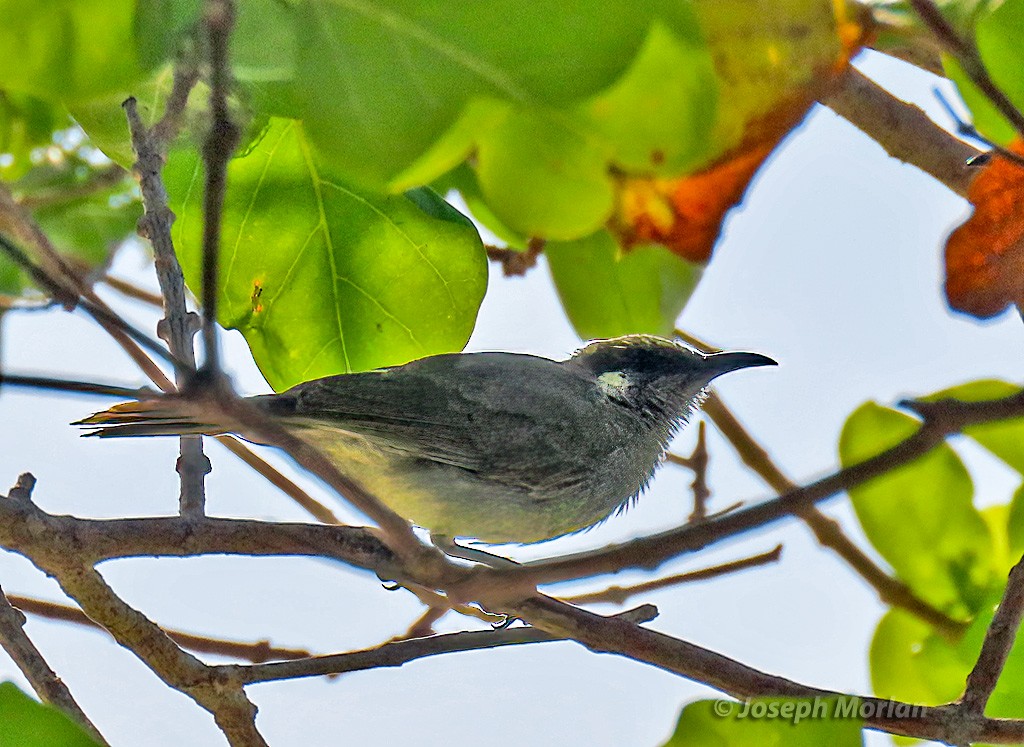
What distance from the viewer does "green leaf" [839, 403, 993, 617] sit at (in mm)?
2320

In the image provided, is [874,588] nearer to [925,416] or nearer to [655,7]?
[655,7]

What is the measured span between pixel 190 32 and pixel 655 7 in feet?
1.91

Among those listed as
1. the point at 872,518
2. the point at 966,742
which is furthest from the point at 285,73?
the point at 872,518

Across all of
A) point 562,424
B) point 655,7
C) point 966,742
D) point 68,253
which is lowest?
point 966,742

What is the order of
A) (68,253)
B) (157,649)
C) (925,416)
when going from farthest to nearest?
(68,253) < (157,649) < (925,416)

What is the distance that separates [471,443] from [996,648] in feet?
3.14

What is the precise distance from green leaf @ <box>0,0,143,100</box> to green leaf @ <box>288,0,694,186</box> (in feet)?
0.74

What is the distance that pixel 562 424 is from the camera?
2.22 m

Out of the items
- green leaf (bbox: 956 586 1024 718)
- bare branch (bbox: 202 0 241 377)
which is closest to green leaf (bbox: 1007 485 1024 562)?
green leaf (bbox: 956 586 1024 718)

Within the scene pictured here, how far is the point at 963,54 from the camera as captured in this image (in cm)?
132

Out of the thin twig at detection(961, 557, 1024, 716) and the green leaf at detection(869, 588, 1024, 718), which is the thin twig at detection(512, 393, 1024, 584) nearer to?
the thin twig at detection(961, 557, 1024, 716)

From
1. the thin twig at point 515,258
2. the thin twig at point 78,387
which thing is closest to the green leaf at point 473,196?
the thin twig at point 515,258

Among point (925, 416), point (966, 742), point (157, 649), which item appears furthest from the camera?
point (157, 649)

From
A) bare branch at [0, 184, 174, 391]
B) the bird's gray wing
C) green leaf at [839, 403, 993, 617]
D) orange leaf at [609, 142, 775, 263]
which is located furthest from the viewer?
green leaf at [839, 403, 993, 617]
